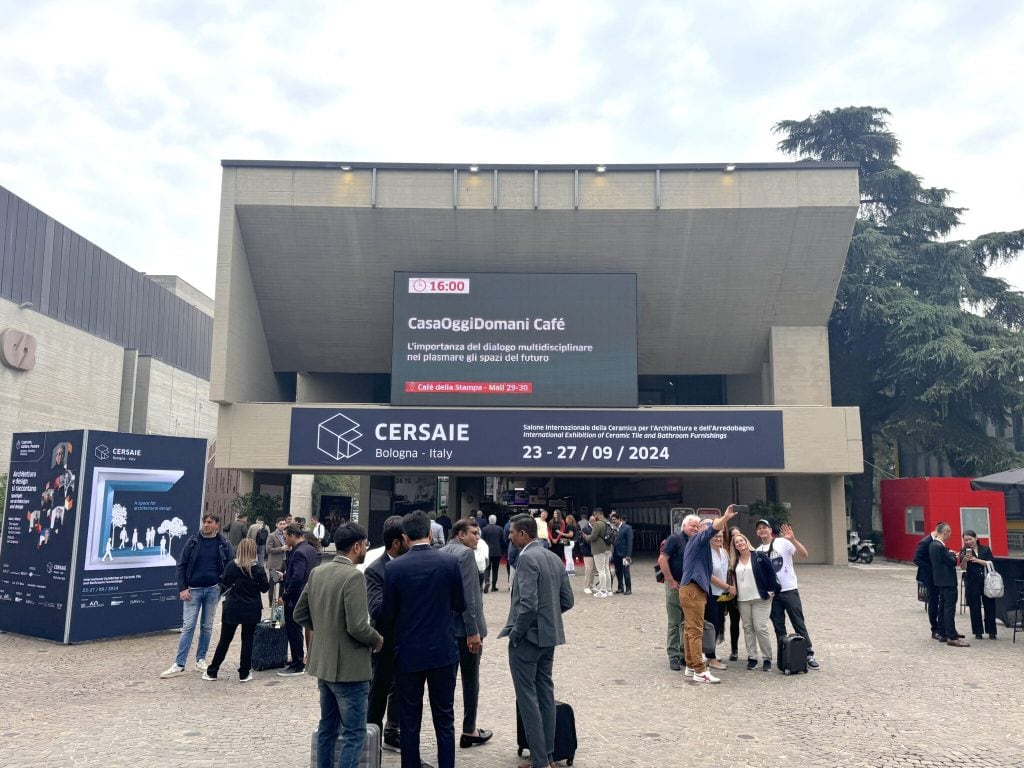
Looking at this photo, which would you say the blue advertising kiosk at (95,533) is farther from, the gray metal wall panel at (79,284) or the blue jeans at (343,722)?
the gray metal wall panel at (79,284)

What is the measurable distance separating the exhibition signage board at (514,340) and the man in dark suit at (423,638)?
17.4 metres

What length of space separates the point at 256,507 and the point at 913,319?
23.1 m

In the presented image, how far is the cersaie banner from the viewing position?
843 inches

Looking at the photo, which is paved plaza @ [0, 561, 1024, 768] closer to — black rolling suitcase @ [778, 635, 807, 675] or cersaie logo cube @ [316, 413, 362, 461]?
black rolling suitcase @ [778, 635, 807, 675]

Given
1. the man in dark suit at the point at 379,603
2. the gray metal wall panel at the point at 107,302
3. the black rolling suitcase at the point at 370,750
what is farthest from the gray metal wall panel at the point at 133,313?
the black rolling suitcase at the point at 370,750

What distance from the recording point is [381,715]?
5.08m

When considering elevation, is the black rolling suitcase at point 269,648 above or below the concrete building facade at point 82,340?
below

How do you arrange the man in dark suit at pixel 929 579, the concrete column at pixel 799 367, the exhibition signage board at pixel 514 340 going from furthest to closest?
the concrete column at pixel 799 367 < the exhibition signage board at pixel 514 340 < the man in dark suit at pixel 929 579

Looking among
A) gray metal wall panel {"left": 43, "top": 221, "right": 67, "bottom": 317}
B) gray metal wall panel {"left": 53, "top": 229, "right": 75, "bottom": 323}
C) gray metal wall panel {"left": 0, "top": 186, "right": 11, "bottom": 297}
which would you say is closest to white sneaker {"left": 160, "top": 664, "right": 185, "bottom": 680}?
gray metal wall panel {"left": 0, "top": 186, "right": 11, "bottom": 297}

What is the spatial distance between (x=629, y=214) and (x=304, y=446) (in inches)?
442

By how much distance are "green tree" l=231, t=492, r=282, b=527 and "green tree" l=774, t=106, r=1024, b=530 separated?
21570mm

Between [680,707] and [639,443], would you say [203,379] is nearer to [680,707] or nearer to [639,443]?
[639,443]

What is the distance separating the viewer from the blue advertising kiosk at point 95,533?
9.16m

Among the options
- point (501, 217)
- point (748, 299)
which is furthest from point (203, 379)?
point (748, 299)
